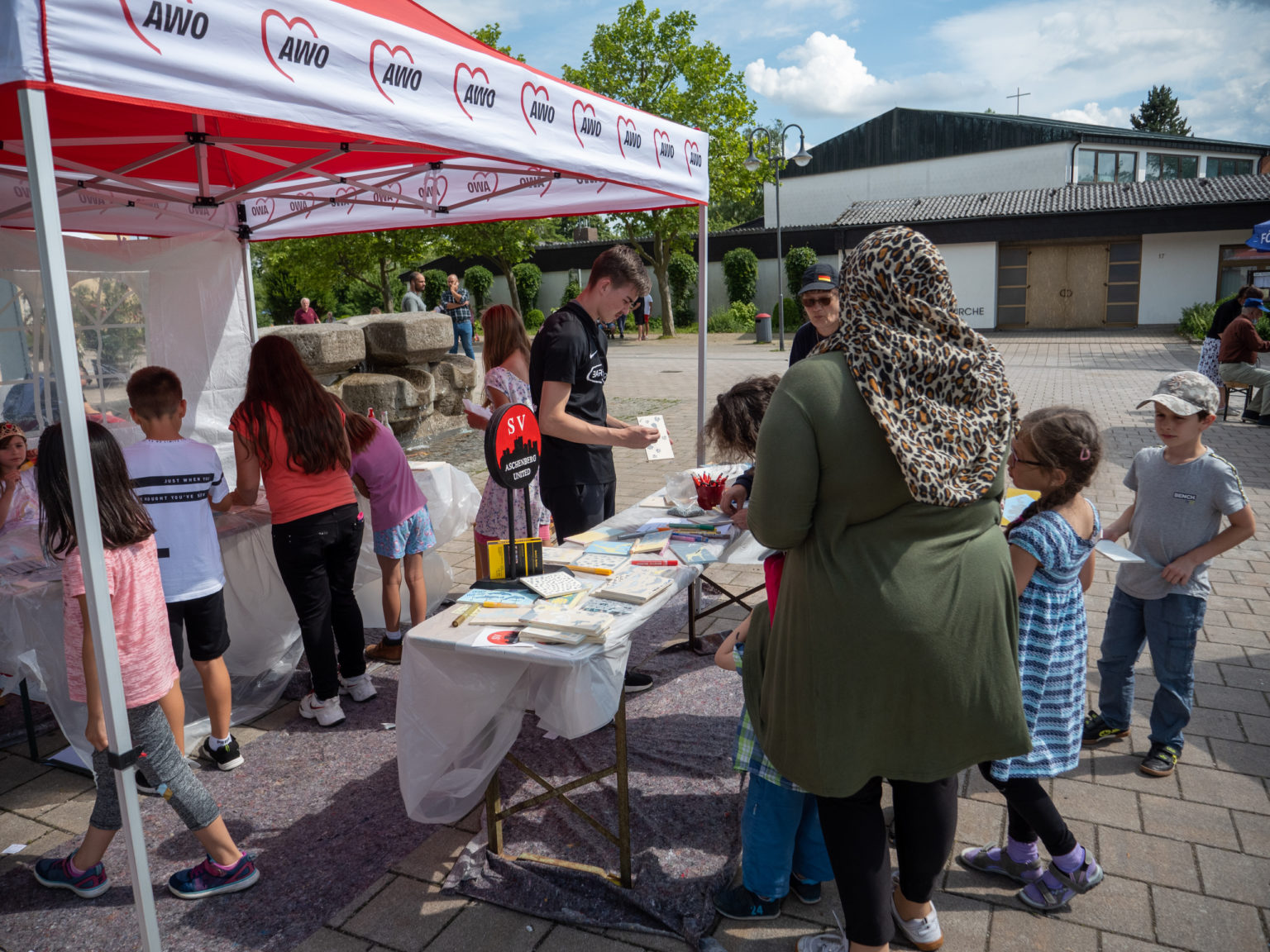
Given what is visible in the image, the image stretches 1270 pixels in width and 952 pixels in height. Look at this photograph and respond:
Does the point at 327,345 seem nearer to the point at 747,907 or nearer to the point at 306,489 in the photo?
the point at 306,489

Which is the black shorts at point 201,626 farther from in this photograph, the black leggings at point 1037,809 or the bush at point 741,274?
the bush at point 741,274

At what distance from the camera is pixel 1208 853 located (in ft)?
9.00

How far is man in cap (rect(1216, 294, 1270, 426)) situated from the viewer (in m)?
10.8

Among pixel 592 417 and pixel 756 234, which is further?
pixel 756 234

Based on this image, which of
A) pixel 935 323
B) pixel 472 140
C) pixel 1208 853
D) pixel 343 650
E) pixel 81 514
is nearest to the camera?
pixel 935 323

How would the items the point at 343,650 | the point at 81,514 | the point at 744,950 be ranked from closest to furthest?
the point at 81,514 → the point at 744,950 → the point at 343,650

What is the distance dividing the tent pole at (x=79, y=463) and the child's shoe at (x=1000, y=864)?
2.29 m

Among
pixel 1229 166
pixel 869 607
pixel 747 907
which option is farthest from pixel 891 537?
pixel 1229 166

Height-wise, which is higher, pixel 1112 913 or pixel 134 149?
pixel 134 149

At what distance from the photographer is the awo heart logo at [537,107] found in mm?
3385

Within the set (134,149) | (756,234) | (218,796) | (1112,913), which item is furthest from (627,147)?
(756,234)

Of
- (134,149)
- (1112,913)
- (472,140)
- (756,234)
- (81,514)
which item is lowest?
(1112,913)

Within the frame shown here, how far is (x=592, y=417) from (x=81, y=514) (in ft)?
6.76

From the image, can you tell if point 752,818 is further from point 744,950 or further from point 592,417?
point 592,417
